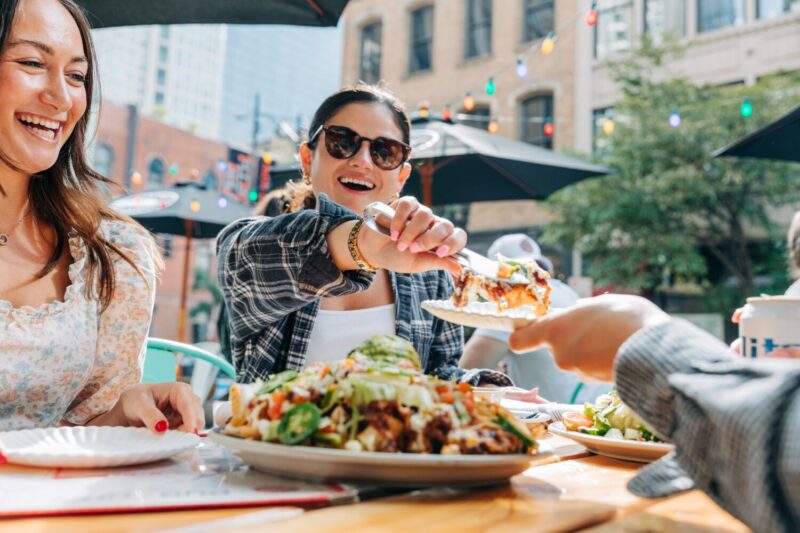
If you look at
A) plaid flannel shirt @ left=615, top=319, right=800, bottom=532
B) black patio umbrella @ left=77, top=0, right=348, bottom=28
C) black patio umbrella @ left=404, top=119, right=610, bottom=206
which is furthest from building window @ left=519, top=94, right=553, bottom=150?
plaid flannel shirt @ left=615, top=319, right=800, bottom=532

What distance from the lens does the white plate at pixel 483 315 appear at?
1.05 metres

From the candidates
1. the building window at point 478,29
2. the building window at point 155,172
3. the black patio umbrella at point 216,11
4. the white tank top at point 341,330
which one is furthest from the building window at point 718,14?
the building window at point 155,172

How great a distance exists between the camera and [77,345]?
1.71 meters

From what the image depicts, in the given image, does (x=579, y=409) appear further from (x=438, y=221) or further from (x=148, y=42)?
(x=148, y=42)

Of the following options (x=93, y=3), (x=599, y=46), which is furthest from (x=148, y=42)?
(x=93, y=3)

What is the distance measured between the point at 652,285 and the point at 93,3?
36.5 ft

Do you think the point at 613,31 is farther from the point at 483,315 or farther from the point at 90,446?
the point at 90,446

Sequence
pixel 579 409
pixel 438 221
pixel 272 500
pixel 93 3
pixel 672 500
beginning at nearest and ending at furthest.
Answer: pixel 272 500 → pixel 672 500 → pixel 438 221 → pixel 579 409 → pixel 93 3

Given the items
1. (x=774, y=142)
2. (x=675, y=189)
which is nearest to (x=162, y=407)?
(x=774, y=142)

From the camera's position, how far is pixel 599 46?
14.6 m

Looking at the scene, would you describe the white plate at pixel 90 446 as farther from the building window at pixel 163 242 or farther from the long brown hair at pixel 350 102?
the long brown hair at pixel 350 102

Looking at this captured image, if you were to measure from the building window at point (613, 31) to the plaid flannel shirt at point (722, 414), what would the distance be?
571 inches

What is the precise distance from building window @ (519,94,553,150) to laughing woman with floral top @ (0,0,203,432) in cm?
1356

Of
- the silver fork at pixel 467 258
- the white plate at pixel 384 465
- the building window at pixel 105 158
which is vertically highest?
the building window at pixel 105 158
